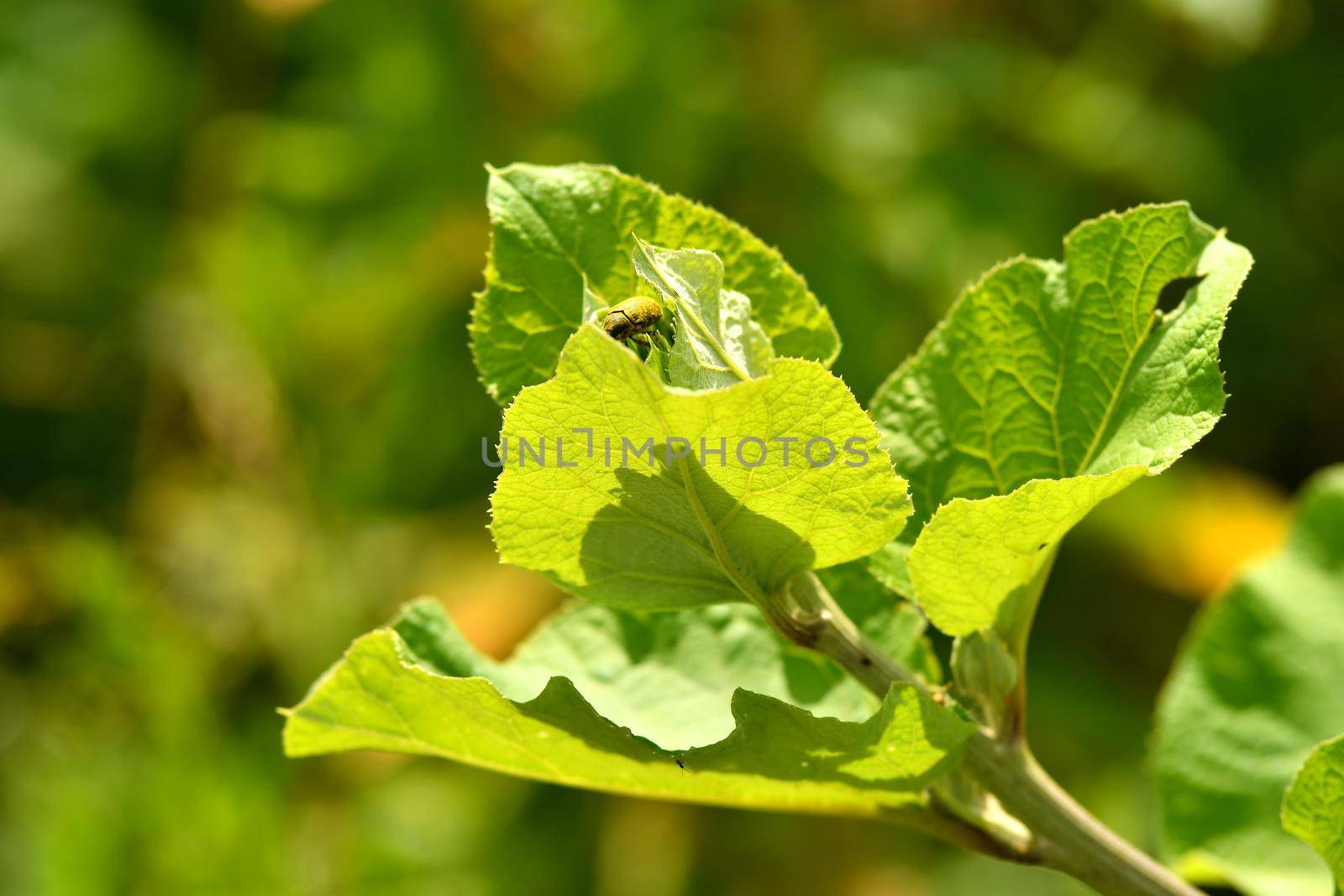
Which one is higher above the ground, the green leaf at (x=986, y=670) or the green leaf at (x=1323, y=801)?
the green leaf at (x=1323, y=801)

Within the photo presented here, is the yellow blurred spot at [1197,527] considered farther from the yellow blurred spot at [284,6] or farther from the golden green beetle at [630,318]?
the golden green beetle at [630,318]

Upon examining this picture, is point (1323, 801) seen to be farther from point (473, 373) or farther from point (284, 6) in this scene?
point (284, 6)

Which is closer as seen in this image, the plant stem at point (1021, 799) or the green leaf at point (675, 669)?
the plant stem at point (1021, 799)

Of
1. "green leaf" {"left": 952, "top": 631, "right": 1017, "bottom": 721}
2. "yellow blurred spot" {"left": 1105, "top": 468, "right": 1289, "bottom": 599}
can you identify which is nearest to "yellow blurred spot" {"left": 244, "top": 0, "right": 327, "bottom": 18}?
"yellow blurred spot" {"left": 1105, "top": 468, "right": 1289, "bottom": 599}

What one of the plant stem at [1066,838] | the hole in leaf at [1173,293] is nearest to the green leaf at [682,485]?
the plant stem at [1066,838]

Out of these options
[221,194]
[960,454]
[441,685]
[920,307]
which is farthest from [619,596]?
[221,194]

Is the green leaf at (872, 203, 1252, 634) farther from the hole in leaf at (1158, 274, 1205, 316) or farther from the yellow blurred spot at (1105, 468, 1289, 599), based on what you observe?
the yellow blurred spot at (1105, 468, 1289, 599)
